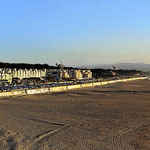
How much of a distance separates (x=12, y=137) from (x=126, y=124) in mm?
5081

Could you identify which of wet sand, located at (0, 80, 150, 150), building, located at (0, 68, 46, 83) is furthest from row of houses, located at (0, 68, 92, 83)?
wet sand, located at (0, 80, 150, 150)

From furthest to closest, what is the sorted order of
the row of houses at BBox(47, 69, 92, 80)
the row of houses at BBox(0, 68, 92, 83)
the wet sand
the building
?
1. the row of houses at BBox(47, 69, 92, 80)
2. the row of houses at BBox(0, 68, 92, 83)
3. the building
4. the wet sand

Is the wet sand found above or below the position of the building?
below

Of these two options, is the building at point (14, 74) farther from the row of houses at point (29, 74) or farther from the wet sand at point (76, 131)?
the wet sand at point (76, 131)

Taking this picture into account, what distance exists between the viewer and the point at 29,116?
41.9ft

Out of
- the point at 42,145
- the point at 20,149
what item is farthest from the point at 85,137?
the point at 20,149

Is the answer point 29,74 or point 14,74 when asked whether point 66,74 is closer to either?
point 29,74

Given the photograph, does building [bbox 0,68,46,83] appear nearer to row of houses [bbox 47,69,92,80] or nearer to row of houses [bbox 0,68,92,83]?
row of houses [bbox 0,68,92,83]

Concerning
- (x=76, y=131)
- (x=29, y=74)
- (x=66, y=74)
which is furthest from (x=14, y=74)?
(x=76, y=131)

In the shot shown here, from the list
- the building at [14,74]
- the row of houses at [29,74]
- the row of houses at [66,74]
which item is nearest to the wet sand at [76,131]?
the building at [14,74]

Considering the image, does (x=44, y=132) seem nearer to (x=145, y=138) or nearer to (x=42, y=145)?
(x=42, y=145)

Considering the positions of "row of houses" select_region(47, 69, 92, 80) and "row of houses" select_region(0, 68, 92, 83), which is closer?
"row of houses" select_region(0, 68, 92, 83)

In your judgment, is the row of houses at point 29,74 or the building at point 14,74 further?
the row of houses at point 29,74

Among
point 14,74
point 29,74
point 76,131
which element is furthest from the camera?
point 29,74
